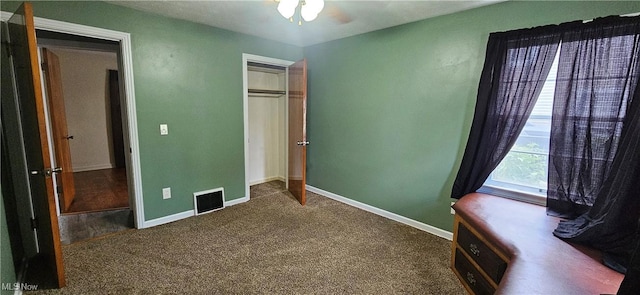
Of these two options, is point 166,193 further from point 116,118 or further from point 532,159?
point 532,159

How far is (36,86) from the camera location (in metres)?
1.65

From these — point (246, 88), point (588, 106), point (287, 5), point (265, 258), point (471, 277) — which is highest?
point (287, 5)

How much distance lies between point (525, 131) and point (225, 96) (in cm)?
320

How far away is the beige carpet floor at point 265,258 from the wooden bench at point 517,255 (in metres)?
0.32

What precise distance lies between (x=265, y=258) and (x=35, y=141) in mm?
1926

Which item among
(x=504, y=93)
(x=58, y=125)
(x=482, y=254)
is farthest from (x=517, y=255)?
(x=58, y=125)

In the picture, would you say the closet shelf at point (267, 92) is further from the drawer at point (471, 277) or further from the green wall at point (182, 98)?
the drawer at point (471, 277)

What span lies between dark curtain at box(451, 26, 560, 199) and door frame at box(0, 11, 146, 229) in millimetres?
3291


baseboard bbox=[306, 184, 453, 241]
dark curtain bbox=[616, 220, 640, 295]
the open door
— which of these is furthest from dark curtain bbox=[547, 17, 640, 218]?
the open door

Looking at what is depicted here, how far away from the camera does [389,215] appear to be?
3.16m

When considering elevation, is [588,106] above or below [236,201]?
above

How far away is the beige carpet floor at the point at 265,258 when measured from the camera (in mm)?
1909

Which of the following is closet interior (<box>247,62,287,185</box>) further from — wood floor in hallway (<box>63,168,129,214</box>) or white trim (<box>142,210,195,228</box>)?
wood floor in hallway (<box>63,168,129,214</box>)

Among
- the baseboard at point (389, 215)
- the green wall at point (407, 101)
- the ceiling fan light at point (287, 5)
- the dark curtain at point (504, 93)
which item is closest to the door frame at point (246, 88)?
the green wall at point (407, 101)
